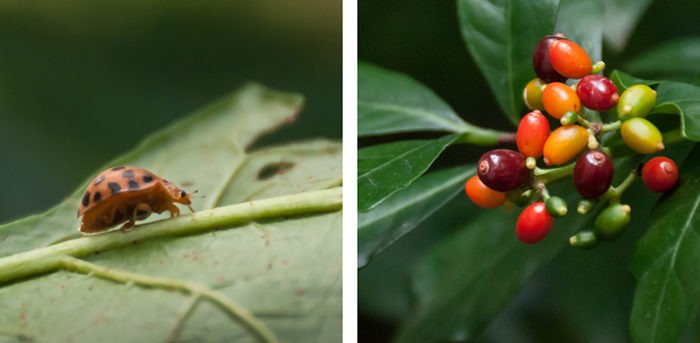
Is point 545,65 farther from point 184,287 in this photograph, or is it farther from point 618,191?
point 184,287

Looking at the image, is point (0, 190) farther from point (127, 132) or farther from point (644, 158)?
point (644, 158)

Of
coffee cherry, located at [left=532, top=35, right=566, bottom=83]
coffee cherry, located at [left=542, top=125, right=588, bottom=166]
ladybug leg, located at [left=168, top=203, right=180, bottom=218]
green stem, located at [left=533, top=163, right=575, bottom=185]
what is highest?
coffee cherry, located at [left=532, top=35, right=566, bottom=83]

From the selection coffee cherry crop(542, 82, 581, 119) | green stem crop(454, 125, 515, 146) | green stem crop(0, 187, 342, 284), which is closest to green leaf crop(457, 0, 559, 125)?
green stem crop(454, 125, 515, 146)

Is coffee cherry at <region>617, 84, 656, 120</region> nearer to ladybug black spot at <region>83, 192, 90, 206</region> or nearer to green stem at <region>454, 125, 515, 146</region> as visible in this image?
green stem at <region>454, 125, 515, 146</region>

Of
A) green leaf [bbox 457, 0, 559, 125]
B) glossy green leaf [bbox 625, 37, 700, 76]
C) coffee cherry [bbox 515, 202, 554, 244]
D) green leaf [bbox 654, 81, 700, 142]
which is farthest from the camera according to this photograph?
glossy green leaf [bbox 625, 37, 700, 76]

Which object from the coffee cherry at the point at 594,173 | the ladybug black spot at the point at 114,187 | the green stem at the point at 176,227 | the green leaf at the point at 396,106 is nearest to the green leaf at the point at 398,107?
the green leaf at the point at 396,106

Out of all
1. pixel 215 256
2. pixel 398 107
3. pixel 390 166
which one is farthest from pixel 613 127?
pixel 215 256
